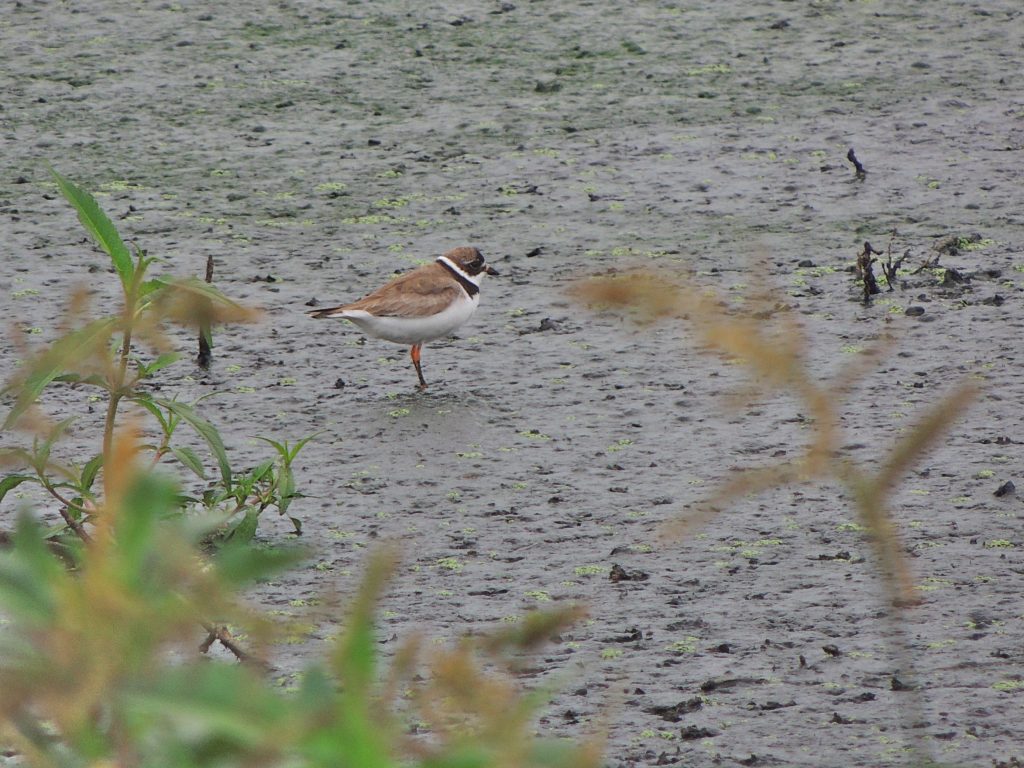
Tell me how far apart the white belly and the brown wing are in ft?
0.08

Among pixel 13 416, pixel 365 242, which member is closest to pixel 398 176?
pixel 365 242

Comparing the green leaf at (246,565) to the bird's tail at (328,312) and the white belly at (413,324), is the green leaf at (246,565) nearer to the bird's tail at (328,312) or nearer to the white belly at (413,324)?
the white belly at (413,324)

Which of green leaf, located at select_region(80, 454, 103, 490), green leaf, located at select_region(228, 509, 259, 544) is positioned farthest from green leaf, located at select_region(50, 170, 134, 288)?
green leaf, located at select_region(228, 509, 259, 544)

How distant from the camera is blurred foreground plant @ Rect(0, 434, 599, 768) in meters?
0.91

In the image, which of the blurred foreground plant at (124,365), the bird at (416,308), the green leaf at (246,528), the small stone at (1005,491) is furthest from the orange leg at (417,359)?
the small stone at (1005,491)

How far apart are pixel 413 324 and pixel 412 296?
15 cm

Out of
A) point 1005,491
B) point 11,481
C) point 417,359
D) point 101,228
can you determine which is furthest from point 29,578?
point 417,359

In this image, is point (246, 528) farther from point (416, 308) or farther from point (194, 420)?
point (416, 308)

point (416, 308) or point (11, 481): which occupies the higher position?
point (11, 481)

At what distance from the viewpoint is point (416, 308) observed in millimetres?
5527

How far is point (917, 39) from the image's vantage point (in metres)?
Answer: 8.52

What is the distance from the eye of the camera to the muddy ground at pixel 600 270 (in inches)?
153

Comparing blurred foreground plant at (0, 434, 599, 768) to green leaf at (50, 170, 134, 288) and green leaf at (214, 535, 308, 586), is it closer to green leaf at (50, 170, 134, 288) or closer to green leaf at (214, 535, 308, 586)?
green leaf at (214, 535, 308, 586)

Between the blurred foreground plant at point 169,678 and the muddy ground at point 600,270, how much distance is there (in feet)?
0.45
